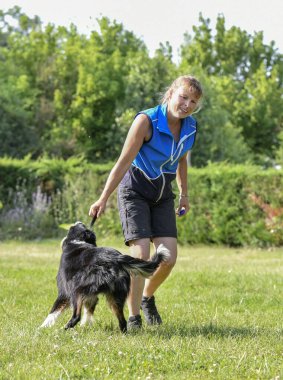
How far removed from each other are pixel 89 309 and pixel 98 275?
50 cm

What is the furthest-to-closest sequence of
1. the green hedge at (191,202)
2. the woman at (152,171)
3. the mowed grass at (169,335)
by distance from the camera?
1. the green hedge at (191,202)
2. the woman at (152,171)
3. the mowed grass at (169,335)

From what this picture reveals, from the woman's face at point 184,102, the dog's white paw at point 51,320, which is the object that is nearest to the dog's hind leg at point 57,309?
the dog's white paw at point 51,320

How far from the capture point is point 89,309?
5410mm

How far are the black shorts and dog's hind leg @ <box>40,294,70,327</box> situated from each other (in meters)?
0.72

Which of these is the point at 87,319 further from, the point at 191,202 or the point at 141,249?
the point at 191,202

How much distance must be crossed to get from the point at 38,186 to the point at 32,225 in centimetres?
116

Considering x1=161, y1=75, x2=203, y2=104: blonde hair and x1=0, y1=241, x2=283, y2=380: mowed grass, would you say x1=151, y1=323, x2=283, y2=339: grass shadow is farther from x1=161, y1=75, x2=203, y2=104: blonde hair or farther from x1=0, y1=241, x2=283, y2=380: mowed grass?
x1=161, y1=75, x2=203, y2=104: blonde hair

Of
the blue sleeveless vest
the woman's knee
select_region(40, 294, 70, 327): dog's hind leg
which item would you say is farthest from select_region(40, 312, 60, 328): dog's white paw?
the blue sleeveless vest

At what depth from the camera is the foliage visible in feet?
85.1

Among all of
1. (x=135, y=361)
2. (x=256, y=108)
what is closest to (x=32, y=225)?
(x=135, y=361)

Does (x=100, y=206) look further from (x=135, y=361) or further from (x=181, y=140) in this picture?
(x=135, y=361)

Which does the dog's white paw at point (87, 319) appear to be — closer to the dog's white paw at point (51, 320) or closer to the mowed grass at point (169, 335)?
the mowed grass at point (169, 335)

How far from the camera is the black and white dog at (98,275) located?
503 centimetres

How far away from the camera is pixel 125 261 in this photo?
5.08m
